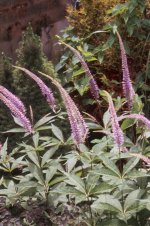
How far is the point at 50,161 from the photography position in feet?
10.7

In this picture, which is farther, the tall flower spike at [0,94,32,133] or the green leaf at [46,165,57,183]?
the green leaf at [46,165,57,183]

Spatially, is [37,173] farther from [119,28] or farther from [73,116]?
[119,28]

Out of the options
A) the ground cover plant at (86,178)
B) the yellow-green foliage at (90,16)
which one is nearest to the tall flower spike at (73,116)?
the ground cover plant at (86,178)

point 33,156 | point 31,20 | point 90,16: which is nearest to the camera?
point 33,156

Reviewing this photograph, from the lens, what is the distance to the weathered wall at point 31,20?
668cm

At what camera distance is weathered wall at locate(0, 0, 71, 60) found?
6.68m

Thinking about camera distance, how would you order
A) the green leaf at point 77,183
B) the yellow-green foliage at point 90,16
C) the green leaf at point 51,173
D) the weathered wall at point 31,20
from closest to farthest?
the green leaf at point 77,183 → the green leaf at point 51,173 → the yellow-green foliage at point 90,16 → the weathered wall at point 31,20

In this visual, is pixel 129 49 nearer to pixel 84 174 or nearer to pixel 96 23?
pixel 96 23

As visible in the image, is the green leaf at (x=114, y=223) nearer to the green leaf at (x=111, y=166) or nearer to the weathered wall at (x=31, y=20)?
the green leaf at (x=111, y=166)

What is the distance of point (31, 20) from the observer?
6789 mm

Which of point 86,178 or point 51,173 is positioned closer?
point 86,178

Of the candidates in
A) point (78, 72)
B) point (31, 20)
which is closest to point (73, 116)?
point (78, 72)

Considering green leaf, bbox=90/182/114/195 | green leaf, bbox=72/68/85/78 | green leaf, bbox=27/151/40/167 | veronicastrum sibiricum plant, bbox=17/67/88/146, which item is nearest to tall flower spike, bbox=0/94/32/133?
veronicastrum sibiricum plant, bbox=17/67/88/146

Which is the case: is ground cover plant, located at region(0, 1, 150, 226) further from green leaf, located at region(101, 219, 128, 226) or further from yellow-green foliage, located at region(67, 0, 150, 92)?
yellow-green foliage, located at region(67, 0, 150, 92)
